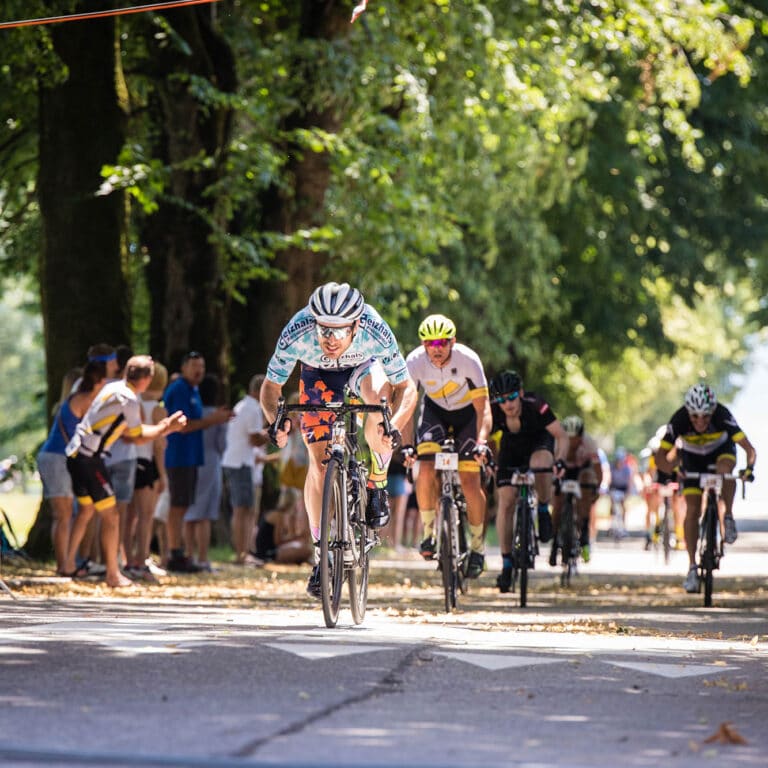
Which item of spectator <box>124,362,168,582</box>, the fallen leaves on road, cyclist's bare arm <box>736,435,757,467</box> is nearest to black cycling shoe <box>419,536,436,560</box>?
cyclist's bare arm <box>736,435,757,467</box>

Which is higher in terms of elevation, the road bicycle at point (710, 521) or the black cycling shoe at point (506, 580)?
the road bicycle at point (710, 521)

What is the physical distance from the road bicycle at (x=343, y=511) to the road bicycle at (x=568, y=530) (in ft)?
28.5

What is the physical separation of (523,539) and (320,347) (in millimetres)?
5032

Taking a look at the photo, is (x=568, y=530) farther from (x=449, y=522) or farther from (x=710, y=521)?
(x=449, y=522)

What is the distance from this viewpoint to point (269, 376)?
37.2ft

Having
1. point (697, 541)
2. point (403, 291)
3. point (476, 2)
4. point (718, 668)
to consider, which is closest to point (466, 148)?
point (476, 2)

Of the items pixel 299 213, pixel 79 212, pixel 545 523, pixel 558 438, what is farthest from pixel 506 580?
pixel 299 213

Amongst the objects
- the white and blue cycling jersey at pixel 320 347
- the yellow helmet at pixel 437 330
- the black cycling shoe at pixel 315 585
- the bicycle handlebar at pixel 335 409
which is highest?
the yellow helmet at pixel 437 330

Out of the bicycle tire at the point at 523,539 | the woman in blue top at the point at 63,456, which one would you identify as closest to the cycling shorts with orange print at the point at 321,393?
the bicycle tire at the point at 523,539

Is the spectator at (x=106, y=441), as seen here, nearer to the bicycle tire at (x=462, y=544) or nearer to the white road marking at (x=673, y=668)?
the bicycle tire at (x=462, y=544)

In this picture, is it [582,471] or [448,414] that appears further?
[582,471]

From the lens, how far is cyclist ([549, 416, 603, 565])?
69.1 feet

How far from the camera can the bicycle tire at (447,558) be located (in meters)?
13.9

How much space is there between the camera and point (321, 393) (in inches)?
448
